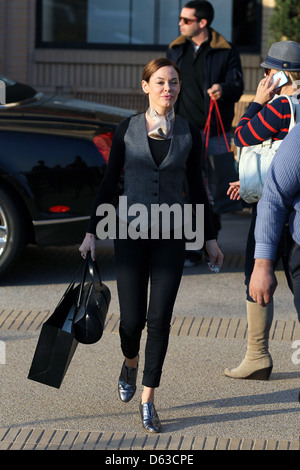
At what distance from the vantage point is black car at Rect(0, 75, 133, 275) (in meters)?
7.06

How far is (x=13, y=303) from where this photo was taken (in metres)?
6.76

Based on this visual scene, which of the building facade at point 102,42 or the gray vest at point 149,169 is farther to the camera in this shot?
the building facade at point 102,42

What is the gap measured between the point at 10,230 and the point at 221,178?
167 cm

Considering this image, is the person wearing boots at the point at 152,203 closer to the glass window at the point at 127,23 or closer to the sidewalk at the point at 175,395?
the sidewalk at the point at 175,395

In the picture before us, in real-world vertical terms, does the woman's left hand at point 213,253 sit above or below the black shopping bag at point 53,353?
above

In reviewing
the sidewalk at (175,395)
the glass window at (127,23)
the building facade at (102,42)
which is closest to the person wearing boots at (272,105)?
the sidewalk at (175,395)

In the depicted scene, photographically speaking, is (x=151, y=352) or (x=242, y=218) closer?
(x=151, y=352)

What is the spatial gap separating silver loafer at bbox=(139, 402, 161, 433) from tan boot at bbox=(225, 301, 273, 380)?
91 centimetres

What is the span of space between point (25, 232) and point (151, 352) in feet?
9.44

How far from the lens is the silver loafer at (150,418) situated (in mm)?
4473

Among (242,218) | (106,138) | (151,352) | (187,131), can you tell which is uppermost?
(187,131)
